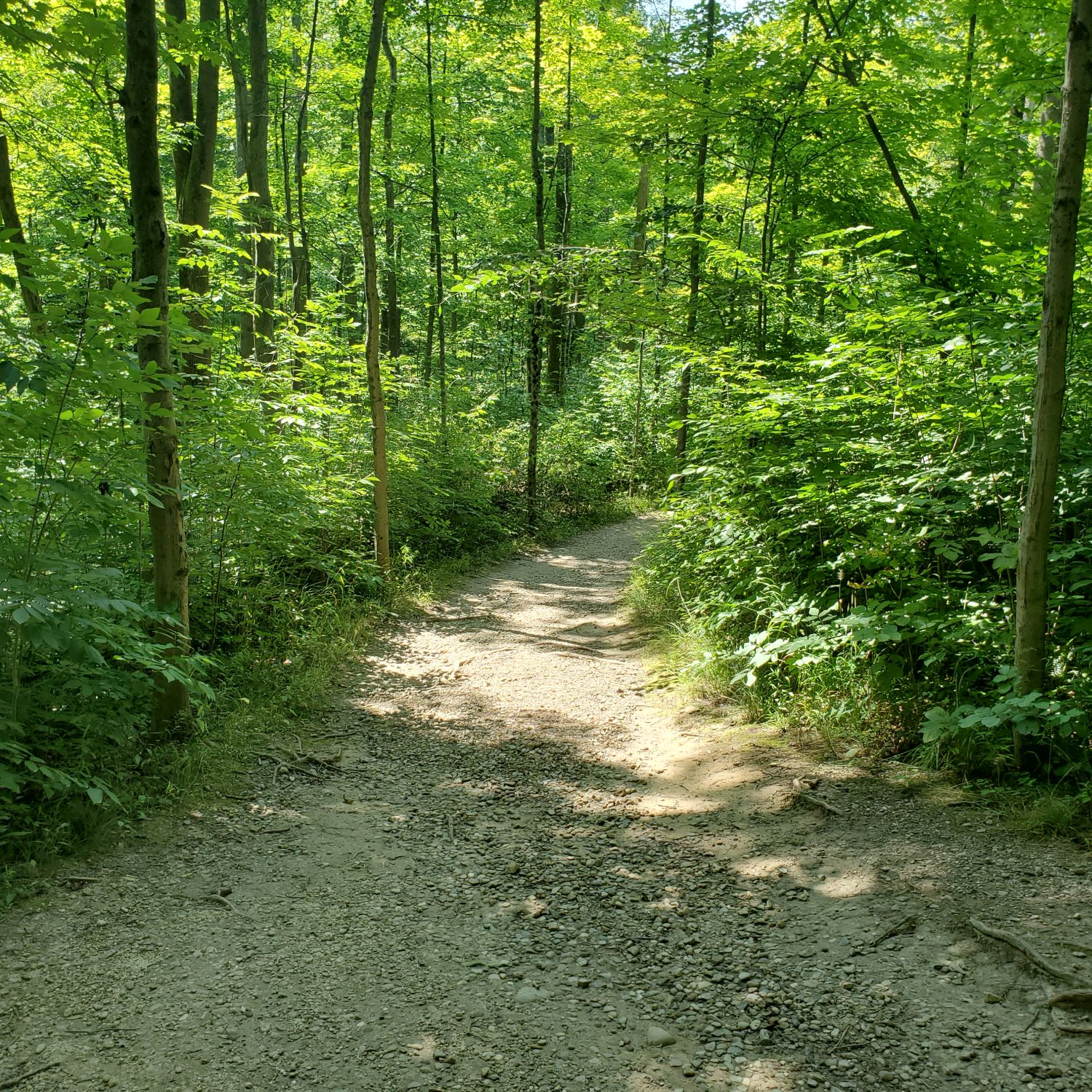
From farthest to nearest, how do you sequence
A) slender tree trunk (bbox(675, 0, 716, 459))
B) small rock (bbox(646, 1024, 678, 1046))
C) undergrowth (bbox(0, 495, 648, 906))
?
slender tree trunk (bbox(675, 0, 716, 459))
undergrowth (bbox(0, 495, 648, 906))
small rock (bbox(646, 1024, 678, 1046))

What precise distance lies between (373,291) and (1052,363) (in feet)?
23.4

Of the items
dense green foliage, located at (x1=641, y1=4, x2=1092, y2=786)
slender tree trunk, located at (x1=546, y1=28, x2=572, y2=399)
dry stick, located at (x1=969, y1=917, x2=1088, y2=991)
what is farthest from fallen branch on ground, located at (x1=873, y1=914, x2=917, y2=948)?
slender tree trunk, located at (x1=546, y1=28, x2=572, y2=399)

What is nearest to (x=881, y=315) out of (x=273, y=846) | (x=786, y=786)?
(x=786, y=786)

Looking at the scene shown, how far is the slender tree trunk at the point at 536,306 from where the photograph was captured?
1187 cm

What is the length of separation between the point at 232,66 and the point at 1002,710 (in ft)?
46.7

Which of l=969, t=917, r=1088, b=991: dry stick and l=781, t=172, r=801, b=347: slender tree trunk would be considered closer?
l=969, t=917, r=1088, b=991: dry stick

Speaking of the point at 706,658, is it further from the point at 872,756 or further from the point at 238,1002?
the point at 238,1002

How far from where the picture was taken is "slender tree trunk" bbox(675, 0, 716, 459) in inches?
310

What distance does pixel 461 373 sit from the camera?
22453mm

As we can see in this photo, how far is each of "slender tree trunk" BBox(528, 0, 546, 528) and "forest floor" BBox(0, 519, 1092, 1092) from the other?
7.52 meters

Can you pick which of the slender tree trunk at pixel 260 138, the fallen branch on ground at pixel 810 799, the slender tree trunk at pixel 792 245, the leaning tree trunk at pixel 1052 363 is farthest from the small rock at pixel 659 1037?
the slender tree trunk at pixel 260 138

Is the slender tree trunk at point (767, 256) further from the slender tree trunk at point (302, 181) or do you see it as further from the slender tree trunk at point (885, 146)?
the slender tree trunk at point (302, 181)

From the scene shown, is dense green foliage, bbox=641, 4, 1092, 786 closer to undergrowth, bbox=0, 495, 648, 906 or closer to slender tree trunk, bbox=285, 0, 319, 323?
undergrowth, bbox=0, 495, 648, 906

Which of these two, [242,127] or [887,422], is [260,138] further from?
[887,422]
